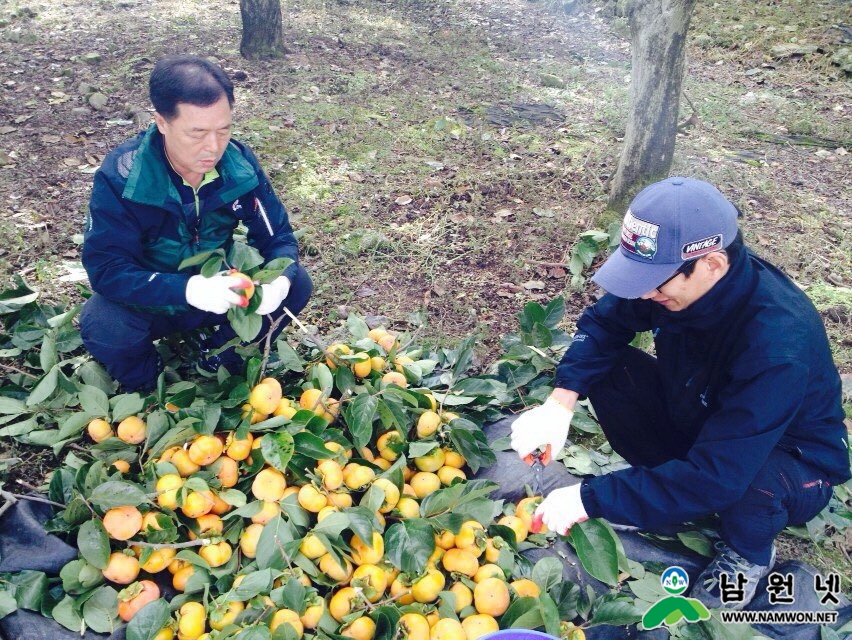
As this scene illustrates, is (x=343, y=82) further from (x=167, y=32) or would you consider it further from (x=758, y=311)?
(x=758, y=311)

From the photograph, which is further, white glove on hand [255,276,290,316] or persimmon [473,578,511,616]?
white glove on hand [255,276,290,316]

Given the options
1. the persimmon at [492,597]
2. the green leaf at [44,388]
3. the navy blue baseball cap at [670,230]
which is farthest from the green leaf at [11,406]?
the navy blue baseball cap at [670,230]

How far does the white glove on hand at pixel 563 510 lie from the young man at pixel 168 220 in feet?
3.74

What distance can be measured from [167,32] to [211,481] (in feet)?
20.6

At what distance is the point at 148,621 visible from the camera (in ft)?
5.67

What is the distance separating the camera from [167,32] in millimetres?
6902

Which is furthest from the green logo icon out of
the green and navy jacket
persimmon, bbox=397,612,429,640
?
the green and navy jacket

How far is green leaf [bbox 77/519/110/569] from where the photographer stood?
182 centimetres

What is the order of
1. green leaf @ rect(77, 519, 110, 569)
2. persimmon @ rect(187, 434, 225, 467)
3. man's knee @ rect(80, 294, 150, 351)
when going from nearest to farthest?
green leaf @ rect(77, 519, 110, 569) < persimmon @ rect(187, 434, 225, 467) < man's knee @ rect(80, 294, 150, 351)

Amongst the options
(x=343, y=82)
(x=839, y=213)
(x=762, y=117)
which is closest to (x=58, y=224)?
(x=343, y=82)

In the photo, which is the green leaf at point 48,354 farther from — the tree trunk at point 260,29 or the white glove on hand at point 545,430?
the tree trunk at point 260,29

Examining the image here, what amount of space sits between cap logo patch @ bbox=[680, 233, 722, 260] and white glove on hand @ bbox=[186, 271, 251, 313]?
135 cm

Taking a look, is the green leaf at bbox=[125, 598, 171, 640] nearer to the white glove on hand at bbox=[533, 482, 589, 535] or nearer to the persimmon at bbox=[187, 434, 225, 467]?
the persimmon at bbox=[187, 434, 225, 467]

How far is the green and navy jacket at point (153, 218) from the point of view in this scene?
2.21m
